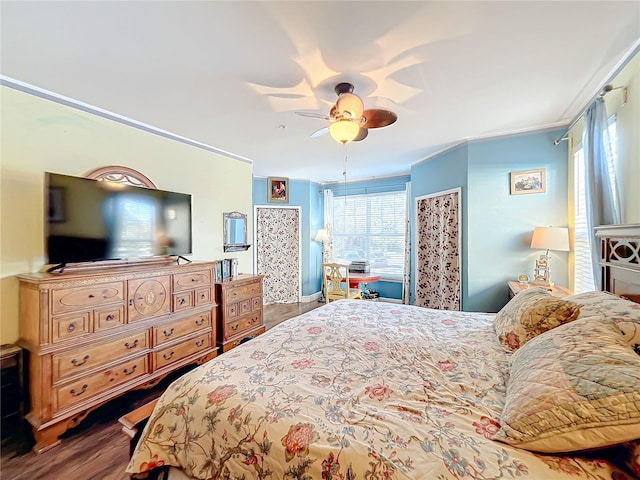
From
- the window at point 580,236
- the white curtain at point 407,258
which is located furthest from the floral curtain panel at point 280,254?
the window at point 580,236

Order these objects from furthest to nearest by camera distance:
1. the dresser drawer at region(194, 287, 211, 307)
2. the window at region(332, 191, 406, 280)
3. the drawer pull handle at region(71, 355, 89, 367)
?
the window at region(332, 191, 406, 280) < the dresser drawer at region(194, 287, 211, 307) < the drawer pull handle at region(71, 355, 89, 367)

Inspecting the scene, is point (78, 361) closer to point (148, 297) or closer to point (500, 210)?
point (148, 297)

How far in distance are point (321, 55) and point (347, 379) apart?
6.29 ft

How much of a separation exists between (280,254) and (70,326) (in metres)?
4.00

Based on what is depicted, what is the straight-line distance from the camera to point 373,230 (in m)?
5.75

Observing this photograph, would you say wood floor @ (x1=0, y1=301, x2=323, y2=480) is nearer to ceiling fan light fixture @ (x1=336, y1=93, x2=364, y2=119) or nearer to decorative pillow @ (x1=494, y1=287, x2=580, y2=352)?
decorative pillow @ (x1=494, y1=287, x2=580, y2=352)

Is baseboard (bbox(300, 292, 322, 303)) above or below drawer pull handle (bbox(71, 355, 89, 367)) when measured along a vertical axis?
below

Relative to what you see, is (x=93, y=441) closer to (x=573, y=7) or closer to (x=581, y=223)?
(x=573, y=7)

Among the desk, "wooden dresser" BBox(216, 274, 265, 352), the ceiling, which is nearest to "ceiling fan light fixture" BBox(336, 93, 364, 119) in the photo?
the ceiling

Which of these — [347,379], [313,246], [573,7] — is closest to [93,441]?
[347,379]

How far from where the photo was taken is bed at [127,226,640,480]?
0.76m

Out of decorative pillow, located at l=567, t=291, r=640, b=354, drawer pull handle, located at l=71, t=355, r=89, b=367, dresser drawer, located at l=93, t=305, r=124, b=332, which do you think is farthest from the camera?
dresser drawer, located at l=93, t=305, r=124, b=332

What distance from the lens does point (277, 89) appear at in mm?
2184

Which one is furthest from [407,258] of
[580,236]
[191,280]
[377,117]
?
[191,280]
